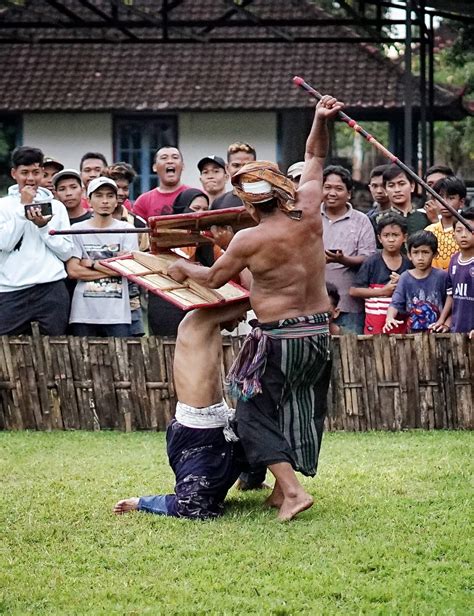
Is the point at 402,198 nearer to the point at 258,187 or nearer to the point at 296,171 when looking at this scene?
the point at 296,171

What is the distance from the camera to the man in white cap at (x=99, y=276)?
34.8ft

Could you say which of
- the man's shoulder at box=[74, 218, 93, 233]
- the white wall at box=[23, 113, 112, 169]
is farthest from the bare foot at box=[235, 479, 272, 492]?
the white wall at box=[23, 113, 112, 169]

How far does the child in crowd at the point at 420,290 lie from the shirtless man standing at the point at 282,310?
2958mm

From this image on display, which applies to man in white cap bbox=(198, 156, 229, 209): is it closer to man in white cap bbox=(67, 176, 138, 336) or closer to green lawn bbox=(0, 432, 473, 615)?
man in white cap bbox=(67, 176, 138, 336)

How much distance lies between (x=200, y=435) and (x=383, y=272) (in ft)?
11.7

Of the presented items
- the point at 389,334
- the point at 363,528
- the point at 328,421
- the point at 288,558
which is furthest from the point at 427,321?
the point at 288,558

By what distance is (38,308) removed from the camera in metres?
10.7

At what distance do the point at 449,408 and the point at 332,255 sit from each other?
1493 millimetres

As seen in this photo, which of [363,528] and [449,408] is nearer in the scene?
[363,528]

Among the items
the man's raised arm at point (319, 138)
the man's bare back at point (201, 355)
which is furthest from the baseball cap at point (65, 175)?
the man's raised arm at point (319, 138)

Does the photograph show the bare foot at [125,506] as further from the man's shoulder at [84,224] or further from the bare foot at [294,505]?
the man's shoulder at [84,224]

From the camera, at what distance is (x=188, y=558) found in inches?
246

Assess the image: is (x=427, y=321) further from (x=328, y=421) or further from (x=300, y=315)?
(x=300, y=315)

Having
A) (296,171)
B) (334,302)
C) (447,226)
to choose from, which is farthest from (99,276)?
(447,226)
